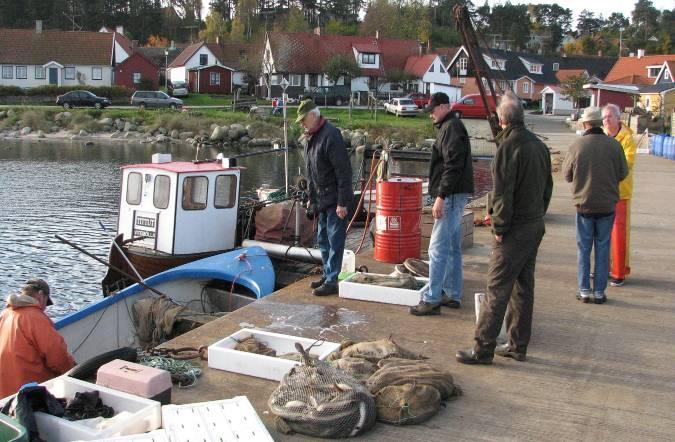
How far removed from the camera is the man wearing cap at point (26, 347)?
19.5ft

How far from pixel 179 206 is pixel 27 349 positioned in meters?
5.59

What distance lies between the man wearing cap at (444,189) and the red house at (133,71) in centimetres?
6734

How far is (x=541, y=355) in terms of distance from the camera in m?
6.31

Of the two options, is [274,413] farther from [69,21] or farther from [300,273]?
[69,21]

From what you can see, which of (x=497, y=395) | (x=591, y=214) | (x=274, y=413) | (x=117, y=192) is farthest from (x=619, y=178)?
(x=117, y=192)

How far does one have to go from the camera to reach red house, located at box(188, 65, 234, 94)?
73562mm

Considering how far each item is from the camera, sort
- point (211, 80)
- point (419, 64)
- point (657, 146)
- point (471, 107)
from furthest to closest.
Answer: point (419, 64) < point (211, 80) < point (471, 107) < point (657, 146)

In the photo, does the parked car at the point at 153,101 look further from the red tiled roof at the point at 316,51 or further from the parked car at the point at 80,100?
the red tiled roof at the point at 316,51

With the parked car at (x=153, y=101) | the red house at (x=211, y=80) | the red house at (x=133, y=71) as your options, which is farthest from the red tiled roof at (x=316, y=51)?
the parked car at (x=153, y=101)

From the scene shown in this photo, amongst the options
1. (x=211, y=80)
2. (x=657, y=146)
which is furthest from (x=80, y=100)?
(x=657, y=146)

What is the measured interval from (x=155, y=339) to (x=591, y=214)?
5.11 metres

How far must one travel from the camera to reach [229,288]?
1022cm

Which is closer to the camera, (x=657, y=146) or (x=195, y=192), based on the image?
(x=195, y=192)

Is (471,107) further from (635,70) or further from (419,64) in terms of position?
(635,70)
